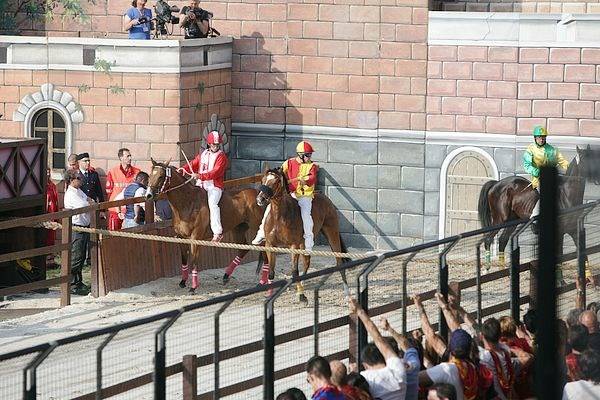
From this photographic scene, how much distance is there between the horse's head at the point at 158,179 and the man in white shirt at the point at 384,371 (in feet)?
35.2

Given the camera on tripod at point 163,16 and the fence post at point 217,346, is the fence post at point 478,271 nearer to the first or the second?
the fence post at point 217,346

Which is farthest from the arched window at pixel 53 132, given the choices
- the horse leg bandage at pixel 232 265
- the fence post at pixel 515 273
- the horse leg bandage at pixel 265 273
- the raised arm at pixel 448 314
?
the raised arm at pixel 448 314

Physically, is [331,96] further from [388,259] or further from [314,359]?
[314,359]

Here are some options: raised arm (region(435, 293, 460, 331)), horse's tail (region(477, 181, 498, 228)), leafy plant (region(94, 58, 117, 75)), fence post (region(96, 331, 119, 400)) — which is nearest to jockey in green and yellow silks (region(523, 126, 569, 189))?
horse's tail (region(477, 181, 498, 228))

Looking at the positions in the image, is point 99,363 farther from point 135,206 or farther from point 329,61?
point 329,61

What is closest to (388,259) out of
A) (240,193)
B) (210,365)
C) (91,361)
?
(210,365)

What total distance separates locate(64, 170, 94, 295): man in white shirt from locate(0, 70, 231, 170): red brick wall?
2.36m

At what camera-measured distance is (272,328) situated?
1047 cm

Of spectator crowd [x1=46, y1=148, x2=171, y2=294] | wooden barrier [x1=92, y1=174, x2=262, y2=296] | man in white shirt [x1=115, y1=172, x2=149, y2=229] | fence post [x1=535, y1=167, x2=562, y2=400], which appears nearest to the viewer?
fence post [x1=535, y1=167, x2=562, y2=400]

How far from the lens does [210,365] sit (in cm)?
1069

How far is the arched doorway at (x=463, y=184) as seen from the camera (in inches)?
962

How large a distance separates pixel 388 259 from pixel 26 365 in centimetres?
402

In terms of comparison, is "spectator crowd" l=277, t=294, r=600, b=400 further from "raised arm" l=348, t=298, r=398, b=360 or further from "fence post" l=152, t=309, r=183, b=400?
"fence post" l=152, t=309, r=183, b=400

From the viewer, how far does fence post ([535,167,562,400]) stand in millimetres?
3965
